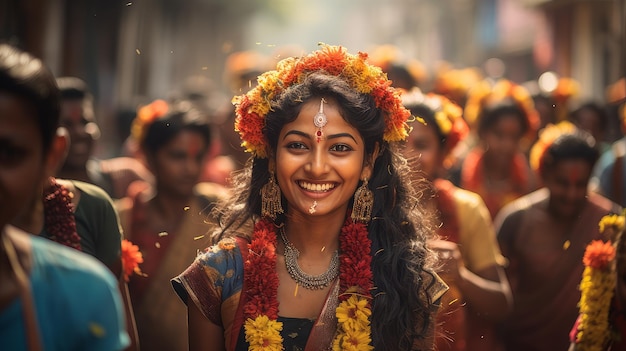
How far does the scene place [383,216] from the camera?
13.9 feet

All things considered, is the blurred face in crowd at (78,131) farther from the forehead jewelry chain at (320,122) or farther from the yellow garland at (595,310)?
the yellow garland at (595,310)

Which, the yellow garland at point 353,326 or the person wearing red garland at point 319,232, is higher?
the person wearing red garland at point 319,232

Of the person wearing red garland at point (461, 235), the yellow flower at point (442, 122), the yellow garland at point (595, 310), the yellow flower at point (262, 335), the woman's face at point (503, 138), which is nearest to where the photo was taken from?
the yellow flower at point (262, 335)

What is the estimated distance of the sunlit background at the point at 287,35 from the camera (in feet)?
55.5

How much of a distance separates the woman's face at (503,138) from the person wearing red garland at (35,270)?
642 cm

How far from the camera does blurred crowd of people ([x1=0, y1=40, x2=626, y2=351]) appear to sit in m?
4.85

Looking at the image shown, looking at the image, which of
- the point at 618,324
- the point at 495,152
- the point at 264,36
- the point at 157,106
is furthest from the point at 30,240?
the point at 264,36

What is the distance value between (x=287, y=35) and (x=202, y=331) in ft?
156

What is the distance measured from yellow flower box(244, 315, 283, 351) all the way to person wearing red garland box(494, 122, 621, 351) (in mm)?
3444

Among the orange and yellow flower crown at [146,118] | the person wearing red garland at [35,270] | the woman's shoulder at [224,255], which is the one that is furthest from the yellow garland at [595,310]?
the orange and yellow flower crown at [146,118]

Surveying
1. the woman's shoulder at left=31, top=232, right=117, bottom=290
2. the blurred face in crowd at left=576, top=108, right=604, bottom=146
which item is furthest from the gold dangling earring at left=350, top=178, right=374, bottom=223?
the blurred face in crowd at left=576, top=108, right=604, bottom=146

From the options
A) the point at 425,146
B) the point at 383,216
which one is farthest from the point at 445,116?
the point at 383,216

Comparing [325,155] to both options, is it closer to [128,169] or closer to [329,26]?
[128,169]

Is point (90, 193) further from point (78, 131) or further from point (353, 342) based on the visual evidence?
point (78, 131)
